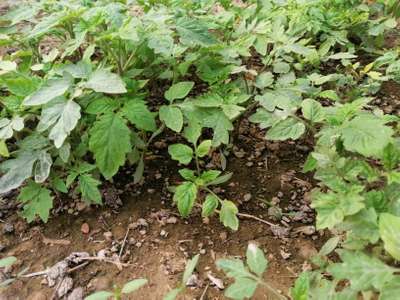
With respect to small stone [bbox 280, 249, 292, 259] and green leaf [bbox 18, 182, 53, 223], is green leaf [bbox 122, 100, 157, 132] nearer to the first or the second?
green leaf [bbox 18, 182, 53, 223]

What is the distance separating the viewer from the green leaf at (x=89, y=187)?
1546 millimetres

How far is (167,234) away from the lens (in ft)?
5.13

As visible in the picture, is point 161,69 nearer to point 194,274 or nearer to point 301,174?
point 301,174

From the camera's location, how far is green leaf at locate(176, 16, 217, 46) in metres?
1.62

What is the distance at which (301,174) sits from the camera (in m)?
1.76

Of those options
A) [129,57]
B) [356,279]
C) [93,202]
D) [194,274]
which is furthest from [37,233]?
[356,279]

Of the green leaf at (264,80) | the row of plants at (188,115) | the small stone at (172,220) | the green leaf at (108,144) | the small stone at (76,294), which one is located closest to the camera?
the row of plants at (188,115)

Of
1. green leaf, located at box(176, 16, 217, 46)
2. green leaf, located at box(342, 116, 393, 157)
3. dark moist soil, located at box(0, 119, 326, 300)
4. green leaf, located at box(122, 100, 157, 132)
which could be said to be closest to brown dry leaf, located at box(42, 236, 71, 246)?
dark moist soil, located at box(0, 119, 326, 300)

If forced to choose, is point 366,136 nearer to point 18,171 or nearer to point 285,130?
point 285,130

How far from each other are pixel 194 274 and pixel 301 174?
0.60 meters

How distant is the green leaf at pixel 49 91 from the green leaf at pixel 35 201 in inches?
12.4

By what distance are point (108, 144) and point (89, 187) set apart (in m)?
0.18

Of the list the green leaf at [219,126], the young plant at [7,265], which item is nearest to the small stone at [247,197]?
the green leaf at [219,126]

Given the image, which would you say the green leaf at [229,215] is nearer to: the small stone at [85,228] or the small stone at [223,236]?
the small stone at [223,236]
